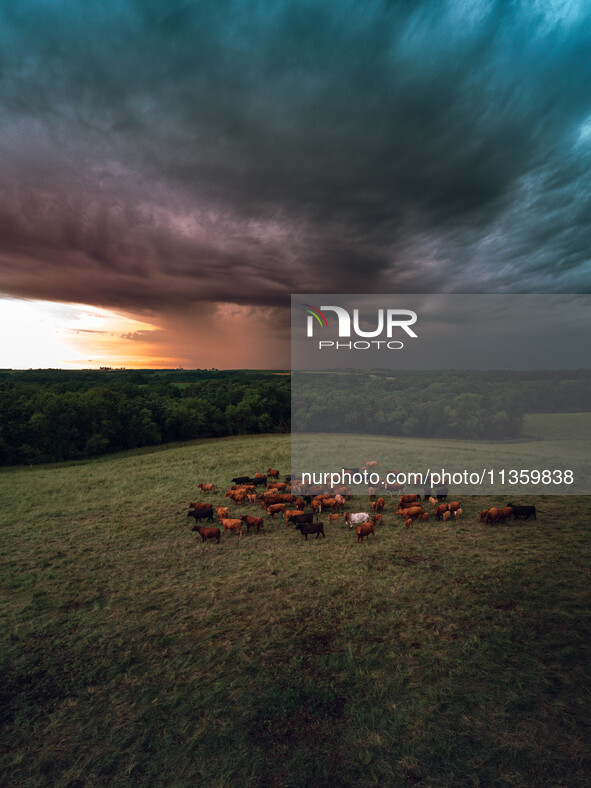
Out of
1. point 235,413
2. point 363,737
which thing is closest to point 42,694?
point 363,737

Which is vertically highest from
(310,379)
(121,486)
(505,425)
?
(310,379)

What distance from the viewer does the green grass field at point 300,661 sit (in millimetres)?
5727

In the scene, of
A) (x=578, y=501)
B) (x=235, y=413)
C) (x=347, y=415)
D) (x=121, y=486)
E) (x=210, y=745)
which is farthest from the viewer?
(x=235, y=413)

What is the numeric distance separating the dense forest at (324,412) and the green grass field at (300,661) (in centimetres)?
4082

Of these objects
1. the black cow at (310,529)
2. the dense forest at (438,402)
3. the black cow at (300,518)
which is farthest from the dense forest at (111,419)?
the black cow at (310,529)

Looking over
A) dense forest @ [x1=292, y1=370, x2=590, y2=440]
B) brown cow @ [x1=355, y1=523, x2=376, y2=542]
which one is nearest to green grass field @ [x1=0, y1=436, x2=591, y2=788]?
brown cow @ [x1=355, y1=523, x2=376, y2=542]

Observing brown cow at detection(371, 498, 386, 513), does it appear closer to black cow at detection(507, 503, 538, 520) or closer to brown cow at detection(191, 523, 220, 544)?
black cow at detection(507, 503, 538, 520)

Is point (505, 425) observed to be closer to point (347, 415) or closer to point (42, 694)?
point (347, 415)

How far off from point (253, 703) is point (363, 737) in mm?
2237

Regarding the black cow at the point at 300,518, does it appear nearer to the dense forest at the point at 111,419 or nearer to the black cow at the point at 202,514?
the black cow at the point at 202,514

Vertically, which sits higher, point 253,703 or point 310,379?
point 310,379

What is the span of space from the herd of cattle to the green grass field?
99 cm

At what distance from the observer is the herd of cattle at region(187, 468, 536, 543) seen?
647 inches

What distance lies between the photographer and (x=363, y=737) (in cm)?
608
